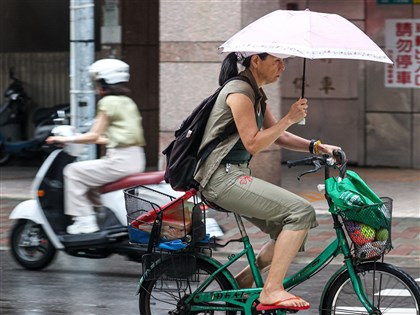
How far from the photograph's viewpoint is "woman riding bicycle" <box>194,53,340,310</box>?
591cm

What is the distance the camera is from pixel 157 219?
623 cm

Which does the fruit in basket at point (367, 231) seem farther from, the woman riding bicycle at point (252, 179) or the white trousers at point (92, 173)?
the white trousers at point (92, 173)

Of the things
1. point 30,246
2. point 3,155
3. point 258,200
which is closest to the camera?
point 258,200

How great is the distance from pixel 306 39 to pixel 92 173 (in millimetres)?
3474

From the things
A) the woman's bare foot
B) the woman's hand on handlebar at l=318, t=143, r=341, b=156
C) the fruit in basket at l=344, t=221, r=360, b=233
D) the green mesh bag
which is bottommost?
the woman's bare foot

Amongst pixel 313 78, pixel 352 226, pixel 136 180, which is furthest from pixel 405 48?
pixel 352 226

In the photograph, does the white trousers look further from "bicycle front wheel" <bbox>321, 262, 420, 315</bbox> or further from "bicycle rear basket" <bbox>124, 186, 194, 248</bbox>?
"bicycle front wheel" <bbox>321, 262, 420, 315</bbox>

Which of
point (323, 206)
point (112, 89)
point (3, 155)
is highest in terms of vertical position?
point (112, 89)

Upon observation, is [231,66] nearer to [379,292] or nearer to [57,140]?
[379,292]

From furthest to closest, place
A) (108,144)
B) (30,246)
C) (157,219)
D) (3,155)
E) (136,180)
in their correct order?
(3,155) → (30,246) → (108,144) → (136,180) → (157,219)

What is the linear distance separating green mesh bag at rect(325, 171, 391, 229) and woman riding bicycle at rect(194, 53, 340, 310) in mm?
157

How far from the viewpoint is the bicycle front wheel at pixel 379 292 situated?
5.96 metres

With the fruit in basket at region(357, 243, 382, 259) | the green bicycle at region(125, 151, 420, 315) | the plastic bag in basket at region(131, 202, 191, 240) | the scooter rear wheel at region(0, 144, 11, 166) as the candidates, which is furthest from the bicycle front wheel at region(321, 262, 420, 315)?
the scooter rear wheel at region(0, 144, 11, 166)

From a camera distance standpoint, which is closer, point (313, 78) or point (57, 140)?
point (57, 140)
